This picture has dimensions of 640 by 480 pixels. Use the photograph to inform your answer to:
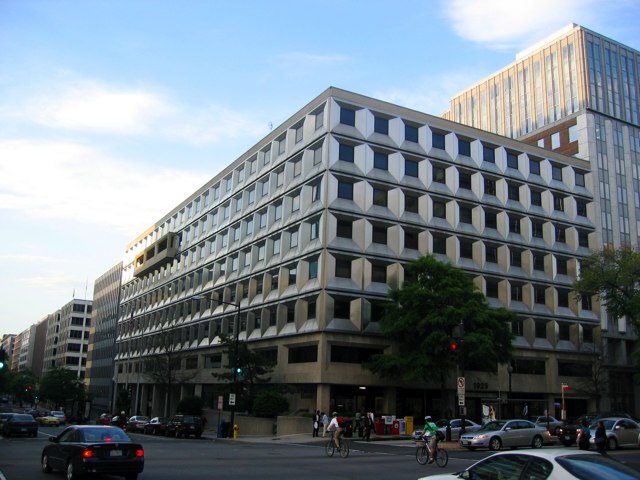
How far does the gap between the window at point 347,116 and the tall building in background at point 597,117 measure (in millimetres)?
29770

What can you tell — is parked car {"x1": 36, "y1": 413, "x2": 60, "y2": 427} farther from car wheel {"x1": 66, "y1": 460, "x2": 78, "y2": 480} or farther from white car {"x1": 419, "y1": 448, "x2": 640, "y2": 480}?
white car {"x1": 419, "y1": 448, "x2": 640, "y2": 480}

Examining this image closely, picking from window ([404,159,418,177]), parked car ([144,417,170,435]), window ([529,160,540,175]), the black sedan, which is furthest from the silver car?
window ([529,160,540,175])

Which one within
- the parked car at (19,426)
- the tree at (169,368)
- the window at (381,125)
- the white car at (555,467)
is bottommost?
the parked car at (19,426)

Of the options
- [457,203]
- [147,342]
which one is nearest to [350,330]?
[457,203]

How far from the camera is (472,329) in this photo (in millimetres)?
42719

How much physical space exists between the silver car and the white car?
2213 centimetres

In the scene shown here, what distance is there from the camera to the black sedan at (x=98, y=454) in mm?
14641

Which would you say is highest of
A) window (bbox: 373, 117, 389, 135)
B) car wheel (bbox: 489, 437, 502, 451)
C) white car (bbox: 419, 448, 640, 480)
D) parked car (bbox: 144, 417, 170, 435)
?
window (bbox: 373, 117, 389, 135)

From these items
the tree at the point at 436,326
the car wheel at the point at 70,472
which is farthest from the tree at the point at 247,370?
the car wheel at the point at 70,472

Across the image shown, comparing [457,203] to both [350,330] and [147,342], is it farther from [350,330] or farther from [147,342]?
[147,342]

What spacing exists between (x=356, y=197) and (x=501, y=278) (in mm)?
16536

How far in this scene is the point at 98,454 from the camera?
14.7m

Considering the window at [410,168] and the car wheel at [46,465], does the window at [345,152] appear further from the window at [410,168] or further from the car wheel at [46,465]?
the car wheel at [46,465]

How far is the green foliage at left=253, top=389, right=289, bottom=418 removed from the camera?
45500mm
